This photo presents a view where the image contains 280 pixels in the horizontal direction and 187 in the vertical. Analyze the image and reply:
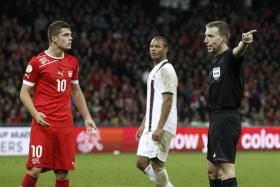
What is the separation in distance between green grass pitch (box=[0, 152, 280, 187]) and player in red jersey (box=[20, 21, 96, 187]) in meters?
3.73

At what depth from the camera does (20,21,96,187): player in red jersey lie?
335 inches

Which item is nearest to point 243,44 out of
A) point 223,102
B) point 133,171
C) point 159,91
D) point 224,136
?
point 223,102

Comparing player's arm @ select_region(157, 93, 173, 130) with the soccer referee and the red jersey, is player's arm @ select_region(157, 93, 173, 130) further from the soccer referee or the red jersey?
the red jersey

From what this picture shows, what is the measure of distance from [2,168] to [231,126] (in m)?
8.65

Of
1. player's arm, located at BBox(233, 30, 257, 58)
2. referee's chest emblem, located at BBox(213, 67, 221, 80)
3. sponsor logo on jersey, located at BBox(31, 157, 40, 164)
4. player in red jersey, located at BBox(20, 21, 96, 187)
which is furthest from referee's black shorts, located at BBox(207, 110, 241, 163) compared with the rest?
sponsor logo on jersey, located at BBox(31, 157, 40, 164)

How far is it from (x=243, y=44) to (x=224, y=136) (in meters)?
1.13

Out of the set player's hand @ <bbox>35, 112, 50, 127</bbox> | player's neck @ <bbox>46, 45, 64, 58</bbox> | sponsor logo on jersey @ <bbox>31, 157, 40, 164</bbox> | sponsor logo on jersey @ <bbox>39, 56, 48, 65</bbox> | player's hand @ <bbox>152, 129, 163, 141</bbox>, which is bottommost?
sponsor logo on jersey @ <bbox>31, 157, 40, 164</bbox>

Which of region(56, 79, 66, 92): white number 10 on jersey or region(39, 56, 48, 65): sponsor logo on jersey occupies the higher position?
region(39, 56, 48, 65): sponsor logo on jersey

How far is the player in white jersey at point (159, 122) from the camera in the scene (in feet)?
29.5

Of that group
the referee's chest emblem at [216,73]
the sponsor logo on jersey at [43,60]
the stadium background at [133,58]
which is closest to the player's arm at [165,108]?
the referee's chest emblem at [216,73]

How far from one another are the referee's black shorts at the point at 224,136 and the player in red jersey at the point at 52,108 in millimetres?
1690

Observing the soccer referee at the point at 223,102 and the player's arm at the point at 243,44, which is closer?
the player's arm at the point at 243,44

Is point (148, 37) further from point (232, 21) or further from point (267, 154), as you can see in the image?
point (267, 154)

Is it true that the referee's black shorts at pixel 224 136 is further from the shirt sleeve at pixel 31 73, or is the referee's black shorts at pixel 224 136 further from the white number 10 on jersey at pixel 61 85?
the shirt sleeve at pixel 31 73
